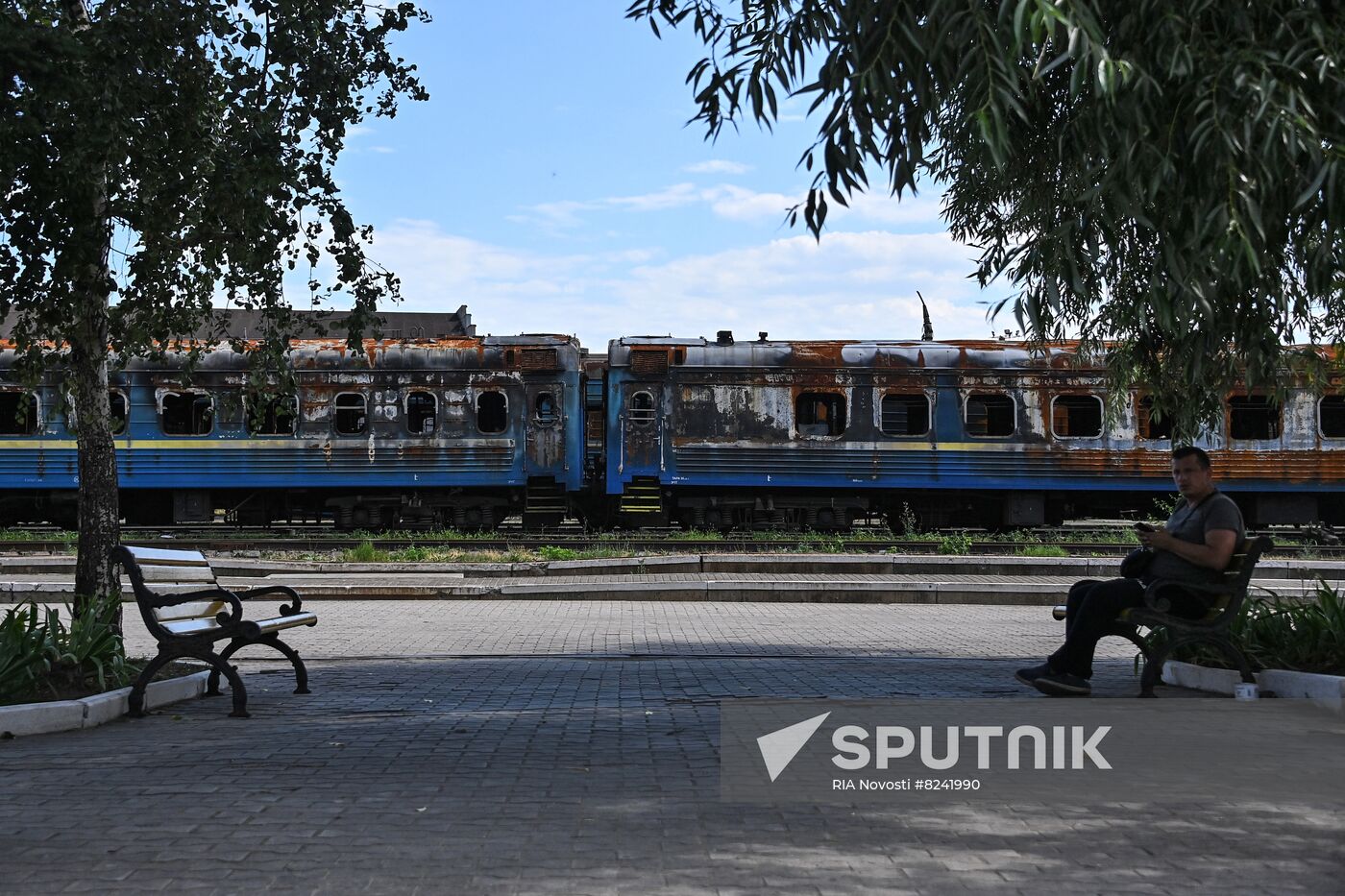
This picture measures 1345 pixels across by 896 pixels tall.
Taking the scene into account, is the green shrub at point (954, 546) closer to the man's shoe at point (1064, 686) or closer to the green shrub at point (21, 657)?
the man's shoe at point (1064, 686)

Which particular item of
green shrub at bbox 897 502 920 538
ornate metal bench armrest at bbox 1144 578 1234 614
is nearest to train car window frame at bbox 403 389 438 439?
green shrub at bbox 897 502 920 538

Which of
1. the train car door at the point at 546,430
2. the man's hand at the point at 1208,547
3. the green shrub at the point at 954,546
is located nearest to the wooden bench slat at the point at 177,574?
the man's hand at the point at 1208,547

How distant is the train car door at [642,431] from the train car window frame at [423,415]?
3.74 m

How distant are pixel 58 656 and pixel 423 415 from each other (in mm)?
18024

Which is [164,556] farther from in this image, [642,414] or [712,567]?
[642,414]

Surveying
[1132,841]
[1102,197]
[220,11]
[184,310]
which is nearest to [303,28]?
[220,11]

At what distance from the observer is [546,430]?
2541cm

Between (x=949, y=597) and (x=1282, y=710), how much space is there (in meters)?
8.79

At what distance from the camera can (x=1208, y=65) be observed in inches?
220

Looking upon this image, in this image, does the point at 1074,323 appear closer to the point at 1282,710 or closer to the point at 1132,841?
the point at 1282,710

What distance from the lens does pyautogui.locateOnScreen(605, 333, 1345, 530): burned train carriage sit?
82.2ft

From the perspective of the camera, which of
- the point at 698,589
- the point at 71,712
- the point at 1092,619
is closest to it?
the point at 71,712

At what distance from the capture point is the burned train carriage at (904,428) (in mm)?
25062

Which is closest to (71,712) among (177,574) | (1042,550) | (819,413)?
(177,574)
